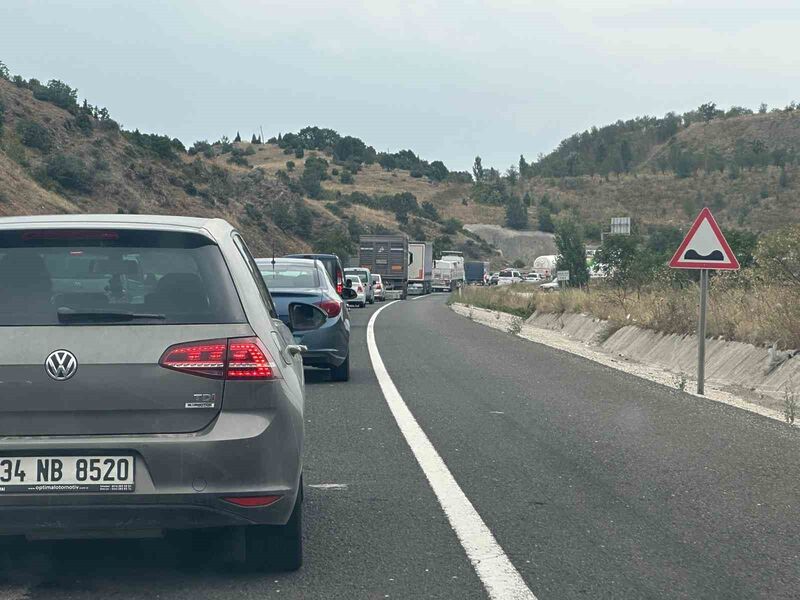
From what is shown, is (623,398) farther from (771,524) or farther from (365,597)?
(365,597)

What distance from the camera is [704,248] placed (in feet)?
49.1

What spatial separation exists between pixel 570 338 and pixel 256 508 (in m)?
22.6

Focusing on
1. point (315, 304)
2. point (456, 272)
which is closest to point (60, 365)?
point (315, 304)

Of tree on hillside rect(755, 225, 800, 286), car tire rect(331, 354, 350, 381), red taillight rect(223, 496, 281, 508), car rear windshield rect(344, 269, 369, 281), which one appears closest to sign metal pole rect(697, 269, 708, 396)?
car tire rect(331, 354, 350, 381)

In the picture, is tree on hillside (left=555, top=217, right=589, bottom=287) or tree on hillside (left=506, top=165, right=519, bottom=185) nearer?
tree on hillside (left=555, top=217, right=589, bottom=287)

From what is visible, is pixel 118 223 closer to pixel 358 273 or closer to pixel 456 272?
pixel 358 273

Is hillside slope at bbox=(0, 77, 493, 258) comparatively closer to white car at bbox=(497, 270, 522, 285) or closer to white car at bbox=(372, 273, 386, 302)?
white car at bbox=(372, 273, 386, 302)

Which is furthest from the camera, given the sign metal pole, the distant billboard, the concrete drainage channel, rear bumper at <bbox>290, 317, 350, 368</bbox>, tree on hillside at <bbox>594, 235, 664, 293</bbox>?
the distant billboard

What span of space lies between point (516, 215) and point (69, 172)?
93.0 meters

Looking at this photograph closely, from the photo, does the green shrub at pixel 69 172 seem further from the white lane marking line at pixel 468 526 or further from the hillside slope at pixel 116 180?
the white lane marking line at pixel 468 526

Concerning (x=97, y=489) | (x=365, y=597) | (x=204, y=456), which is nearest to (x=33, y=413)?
(x=97, y=489)

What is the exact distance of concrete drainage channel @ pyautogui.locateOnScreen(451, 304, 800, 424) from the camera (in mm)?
13672

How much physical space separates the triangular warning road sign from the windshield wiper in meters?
10.9

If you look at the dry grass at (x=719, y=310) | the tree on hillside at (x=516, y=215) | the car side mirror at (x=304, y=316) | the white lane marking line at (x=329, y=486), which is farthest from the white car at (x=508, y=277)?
the car side mirror at (x=304, y=316)
